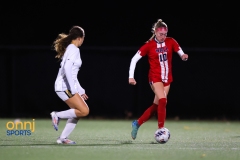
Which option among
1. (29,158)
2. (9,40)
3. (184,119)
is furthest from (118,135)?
(9,40)

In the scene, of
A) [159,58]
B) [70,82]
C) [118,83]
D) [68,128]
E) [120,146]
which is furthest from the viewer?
[118,83]

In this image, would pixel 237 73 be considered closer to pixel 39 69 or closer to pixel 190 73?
Result: pixel 190 73

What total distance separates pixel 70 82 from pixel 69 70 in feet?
0.58

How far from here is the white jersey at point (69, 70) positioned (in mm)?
10359

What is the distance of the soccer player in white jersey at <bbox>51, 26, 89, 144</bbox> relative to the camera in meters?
10.4

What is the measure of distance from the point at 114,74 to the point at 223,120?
125 inches

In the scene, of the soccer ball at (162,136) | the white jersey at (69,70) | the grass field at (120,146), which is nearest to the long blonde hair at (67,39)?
the white jersey at (69,70)

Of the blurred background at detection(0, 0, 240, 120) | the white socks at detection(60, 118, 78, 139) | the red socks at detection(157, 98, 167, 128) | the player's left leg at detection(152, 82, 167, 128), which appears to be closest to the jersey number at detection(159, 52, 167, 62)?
the player's left leg at detection(152, 82, 167, 128)

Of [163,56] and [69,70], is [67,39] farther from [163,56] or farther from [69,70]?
[163,56]

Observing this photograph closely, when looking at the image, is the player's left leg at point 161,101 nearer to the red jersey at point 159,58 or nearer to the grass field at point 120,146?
the red jersey at point 159,58

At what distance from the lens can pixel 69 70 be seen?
10352 millimetres

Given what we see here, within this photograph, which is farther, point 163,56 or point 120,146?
point 163,56

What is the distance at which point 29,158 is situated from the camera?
8898mm

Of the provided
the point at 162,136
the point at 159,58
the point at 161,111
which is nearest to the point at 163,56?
the point at 159,58
